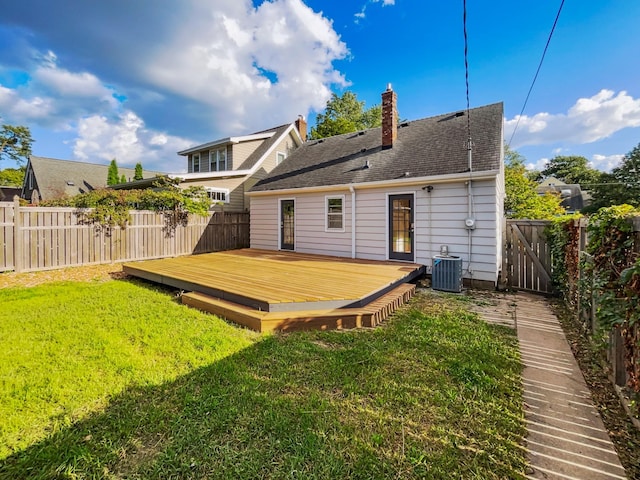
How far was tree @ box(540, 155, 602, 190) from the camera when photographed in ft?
152

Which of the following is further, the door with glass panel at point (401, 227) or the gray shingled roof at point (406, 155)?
the door with glass panel at point (401, 227)

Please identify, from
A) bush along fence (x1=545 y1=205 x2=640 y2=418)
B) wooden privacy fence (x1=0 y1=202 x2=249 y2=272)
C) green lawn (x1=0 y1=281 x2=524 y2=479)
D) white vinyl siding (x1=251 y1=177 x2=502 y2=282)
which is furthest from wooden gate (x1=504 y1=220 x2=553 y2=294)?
wooden privacy fence (x1=0 y1=202 x2=249 y2=272)

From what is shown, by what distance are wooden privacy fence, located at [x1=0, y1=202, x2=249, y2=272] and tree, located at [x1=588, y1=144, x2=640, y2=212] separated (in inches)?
1228

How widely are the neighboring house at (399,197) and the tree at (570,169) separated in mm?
51931

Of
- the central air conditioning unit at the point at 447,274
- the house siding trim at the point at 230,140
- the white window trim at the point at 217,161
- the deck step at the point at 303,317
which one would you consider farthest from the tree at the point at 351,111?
the deck step at the point at 303,317

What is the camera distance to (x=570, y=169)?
1980 inches

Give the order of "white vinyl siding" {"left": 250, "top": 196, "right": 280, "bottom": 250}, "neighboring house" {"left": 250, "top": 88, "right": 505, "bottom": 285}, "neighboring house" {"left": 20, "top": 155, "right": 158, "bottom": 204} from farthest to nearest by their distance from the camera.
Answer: "neighboring house" {"left": 20, "top": 155, "right": 158, "bottom": 204}
"white vinyl siding" {"left": 250, "top": 196, "right": 280, "bottom": 250}
"neighboring house" {"left": 250, "top": 88, "right": 505, "bottom": 285}

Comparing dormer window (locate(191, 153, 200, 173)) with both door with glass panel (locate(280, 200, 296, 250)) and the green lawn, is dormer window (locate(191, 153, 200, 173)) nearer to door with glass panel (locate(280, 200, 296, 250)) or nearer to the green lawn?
door with glass panel (locate(280, 200, 296, 250))

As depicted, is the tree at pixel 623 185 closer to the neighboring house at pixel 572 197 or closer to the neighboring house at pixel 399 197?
the neighboring house at pixel 572 197


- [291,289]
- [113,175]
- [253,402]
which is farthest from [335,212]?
[113,175]

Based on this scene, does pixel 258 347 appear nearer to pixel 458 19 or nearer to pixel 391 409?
pixel 391 409

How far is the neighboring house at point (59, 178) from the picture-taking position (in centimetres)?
2306

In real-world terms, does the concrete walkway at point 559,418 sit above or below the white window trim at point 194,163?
below

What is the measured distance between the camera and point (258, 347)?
11.2 ft
